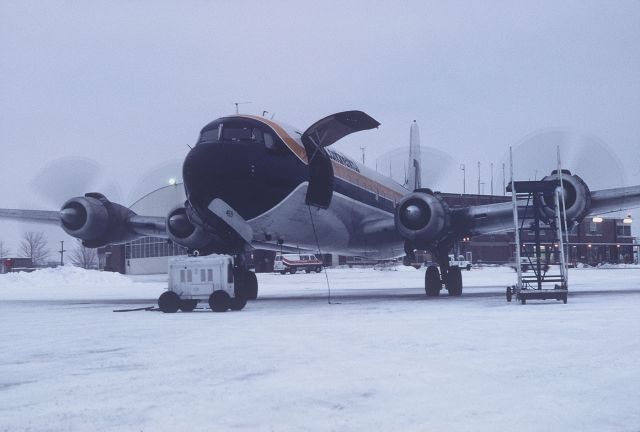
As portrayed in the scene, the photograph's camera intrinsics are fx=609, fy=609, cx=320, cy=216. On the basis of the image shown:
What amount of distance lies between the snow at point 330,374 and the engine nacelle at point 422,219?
23.0 feet

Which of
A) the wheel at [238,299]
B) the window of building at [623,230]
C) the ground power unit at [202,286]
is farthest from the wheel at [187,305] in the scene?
the window of building at [623,230]

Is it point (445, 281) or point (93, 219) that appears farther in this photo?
point (445, 281)

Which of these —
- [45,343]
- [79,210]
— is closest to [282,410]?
[45,343]

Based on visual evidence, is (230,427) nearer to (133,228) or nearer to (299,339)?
(299,339)

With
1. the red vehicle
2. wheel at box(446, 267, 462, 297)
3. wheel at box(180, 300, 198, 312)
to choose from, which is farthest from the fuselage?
the red vehicle

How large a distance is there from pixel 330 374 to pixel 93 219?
16639mm

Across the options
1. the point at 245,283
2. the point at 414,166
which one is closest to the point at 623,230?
the point at 414,166

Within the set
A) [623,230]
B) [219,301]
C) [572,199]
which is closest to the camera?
[219,301]

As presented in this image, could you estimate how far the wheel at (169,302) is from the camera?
15.7 m

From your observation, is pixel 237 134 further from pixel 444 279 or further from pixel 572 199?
pixel 572 199

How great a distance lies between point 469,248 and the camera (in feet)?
336

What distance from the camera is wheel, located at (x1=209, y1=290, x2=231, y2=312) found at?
15.5m

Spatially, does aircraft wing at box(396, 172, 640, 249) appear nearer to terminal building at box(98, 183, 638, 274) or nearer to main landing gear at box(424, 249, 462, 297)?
main landing gear at box(424, 249, 462, 297)

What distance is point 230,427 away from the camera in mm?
4602
